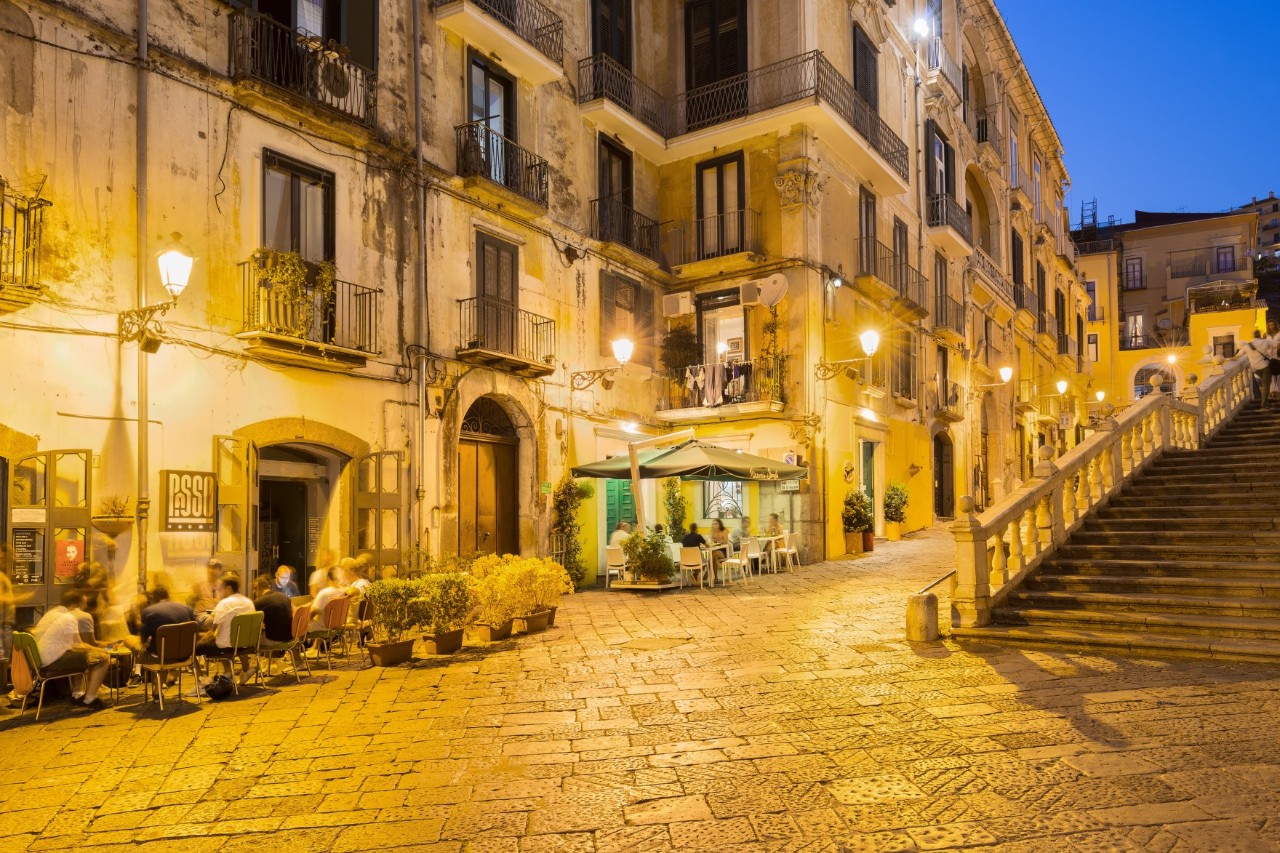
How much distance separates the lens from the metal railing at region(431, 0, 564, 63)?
15.0 metres

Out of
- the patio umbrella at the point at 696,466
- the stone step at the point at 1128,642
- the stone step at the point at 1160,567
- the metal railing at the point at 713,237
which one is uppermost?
the metal railing at the point at 713,237

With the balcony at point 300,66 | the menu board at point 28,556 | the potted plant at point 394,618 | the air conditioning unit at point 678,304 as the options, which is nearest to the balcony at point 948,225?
the air conditioning unit at point 678,304

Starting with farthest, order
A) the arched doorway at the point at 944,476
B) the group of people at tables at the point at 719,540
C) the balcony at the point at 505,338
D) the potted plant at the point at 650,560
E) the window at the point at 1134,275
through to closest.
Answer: the window at the point at 1134,275 → the arched doorway at the point at 944,476 → the group of people at tables at the point at 719,540 → the potted plant at the point at 650,560 → the balcony at the point at 505,338

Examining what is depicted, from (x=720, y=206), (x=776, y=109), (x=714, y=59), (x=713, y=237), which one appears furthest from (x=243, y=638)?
(x=714, y=59)

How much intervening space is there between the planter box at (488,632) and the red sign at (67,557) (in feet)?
13.4

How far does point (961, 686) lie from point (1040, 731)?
1332 mm

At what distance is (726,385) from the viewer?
61.8 ft

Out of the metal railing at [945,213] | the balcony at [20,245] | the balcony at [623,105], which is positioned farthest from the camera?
the metal railing at [945,213]

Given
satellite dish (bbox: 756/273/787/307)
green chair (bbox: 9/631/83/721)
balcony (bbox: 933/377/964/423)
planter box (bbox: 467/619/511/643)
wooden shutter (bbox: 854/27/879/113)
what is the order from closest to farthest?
green chair (bbox: 9/631/83/721)
planter box (bbox: 467/619/511/643)
satellite dish (bbox: 756/273/787/307)
wooden shutter (bbox: 854/27/879/113)
balcony (bbox: 933/377/964/423)

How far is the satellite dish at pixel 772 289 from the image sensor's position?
59.6 feet

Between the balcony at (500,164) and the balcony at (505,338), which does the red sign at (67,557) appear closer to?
the balcony at (505,338)

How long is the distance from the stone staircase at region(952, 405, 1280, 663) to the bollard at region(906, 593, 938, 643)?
0.27 m

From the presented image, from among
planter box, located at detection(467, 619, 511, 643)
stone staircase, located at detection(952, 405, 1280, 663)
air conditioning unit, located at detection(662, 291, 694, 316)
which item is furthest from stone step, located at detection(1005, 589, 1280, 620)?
air conditioning unit, located at detection(662, 291, 694, 316)

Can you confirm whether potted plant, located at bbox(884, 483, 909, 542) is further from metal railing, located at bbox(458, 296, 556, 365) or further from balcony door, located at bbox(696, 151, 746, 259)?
metal railing, located at bbox(458, 296, 556, 365)
